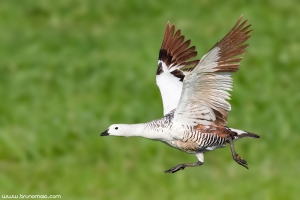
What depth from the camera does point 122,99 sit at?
915 inches

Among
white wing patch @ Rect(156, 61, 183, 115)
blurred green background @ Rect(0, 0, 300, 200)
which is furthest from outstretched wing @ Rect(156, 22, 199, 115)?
blurred green background @ Rect(0, 0, 300, 200)

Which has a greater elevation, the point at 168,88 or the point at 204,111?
the point at 168,88

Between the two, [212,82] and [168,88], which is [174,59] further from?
[212,82]

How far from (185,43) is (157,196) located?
6660 millimetres

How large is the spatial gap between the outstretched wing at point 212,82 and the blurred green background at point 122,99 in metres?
7.78

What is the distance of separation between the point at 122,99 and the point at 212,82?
41.8ft

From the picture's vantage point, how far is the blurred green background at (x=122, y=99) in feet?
63.4

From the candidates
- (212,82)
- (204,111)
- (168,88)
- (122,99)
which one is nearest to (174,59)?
(168,88)

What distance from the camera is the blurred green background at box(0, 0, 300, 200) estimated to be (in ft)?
63.4

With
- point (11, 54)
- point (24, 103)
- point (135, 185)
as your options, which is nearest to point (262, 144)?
point (135, 185)

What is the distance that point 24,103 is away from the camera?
23.0m

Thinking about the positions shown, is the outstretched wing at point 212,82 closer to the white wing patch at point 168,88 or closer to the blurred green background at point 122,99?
the white wing patch at point 168,88

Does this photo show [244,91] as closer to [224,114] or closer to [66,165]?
[66,165]

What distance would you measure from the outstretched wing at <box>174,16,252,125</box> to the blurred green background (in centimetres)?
778
